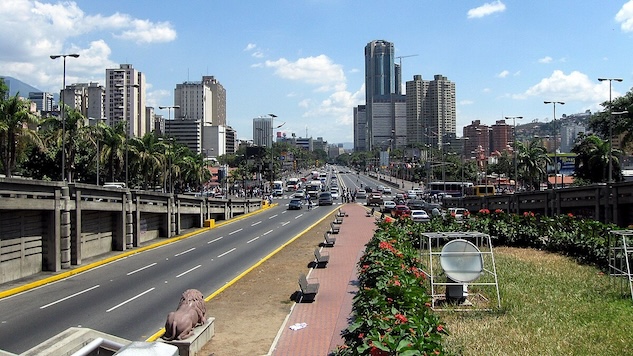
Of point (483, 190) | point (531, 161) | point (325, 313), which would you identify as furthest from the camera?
point (483, 190)

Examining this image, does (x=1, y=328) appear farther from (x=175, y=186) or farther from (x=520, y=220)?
(x=175, y=186)

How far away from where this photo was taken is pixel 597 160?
65750 mm

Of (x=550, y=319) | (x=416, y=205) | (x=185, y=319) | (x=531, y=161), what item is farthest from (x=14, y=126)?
(x=531, y=161)

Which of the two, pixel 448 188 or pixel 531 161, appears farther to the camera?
pixel 448 188

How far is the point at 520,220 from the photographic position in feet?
Answer: 89.6

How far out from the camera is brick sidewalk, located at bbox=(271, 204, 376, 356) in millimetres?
12781

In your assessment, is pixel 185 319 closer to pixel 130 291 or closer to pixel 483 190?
pixel 130 291

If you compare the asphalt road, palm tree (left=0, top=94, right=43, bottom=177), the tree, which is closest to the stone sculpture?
the asphalt road

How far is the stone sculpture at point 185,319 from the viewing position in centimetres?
1226

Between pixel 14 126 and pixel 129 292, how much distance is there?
763 inches

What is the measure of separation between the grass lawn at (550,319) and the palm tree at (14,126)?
93.9 feet

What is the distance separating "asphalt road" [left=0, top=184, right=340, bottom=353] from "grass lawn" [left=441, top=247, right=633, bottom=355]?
310 inches

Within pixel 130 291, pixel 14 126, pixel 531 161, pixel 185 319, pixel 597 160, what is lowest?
pixel 130 291

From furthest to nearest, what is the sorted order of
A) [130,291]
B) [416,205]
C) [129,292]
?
[416,205] → [130,291] → [129,292]
